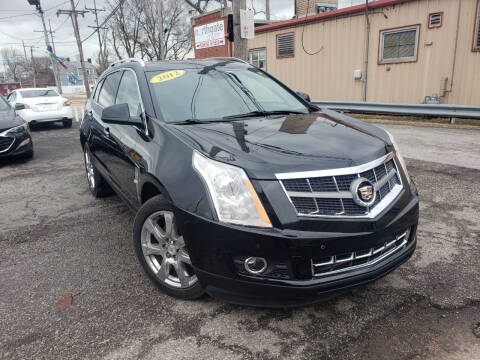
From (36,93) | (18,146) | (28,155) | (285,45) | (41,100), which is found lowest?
(28,155)

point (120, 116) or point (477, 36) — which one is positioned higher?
point (477, 36)

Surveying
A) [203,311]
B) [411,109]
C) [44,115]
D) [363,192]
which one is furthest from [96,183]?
[411,109]

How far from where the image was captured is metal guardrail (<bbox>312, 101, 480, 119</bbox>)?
9.53 m

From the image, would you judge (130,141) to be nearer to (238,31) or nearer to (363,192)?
(363,192)

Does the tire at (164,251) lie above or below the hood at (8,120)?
below

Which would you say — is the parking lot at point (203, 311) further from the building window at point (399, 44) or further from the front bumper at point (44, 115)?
the front bumper at point (44, 115)

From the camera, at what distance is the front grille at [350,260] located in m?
2.17

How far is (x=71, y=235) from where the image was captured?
392cm

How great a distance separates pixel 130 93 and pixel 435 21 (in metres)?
9.93

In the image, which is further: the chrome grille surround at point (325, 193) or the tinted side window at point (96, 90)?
the tinted side window at point (96, 90)

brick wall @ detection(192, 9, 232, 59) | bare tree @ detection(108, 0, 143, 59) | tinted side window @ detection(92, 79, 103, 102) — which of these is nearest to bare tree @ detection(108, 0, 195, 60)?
bare tree @ detection(108, 0, 143, 59)

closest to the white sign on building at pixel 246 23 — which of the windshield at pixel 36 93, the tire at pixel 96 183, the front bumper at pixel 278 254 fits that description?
the tire at pixel 96 183

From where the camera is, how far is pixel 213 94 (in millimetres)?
3398

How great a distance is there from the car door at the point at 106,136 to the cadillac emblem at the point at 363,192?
2.17 m
